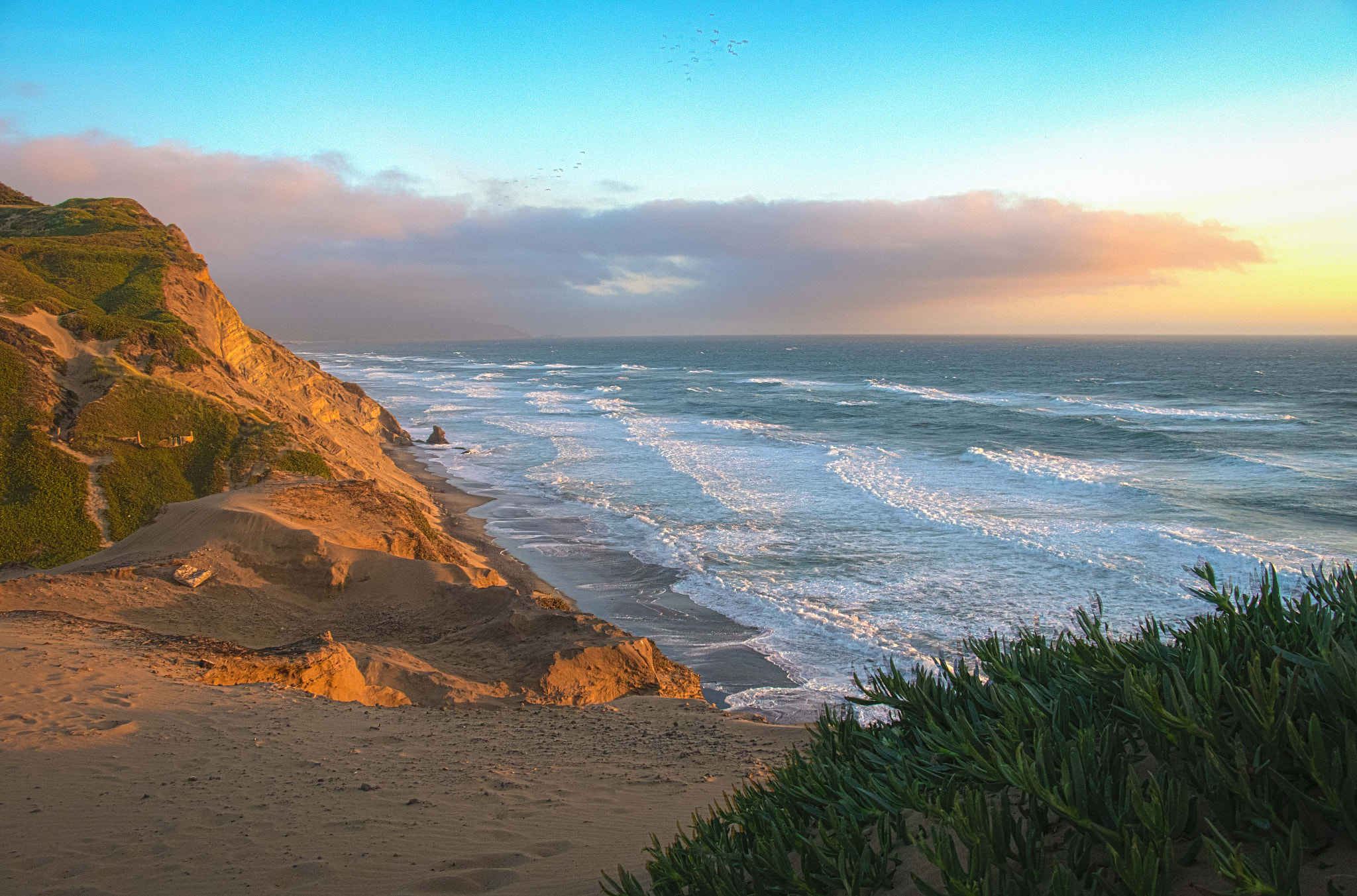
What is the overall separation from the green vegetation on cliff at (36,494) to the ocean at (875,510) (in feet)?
30.8

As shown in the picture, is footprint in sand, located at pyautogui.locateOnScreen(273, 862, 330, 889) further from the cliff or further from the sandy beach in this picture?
the cliff

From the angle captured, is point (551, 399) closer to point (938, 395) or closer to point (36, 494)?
point (938, 395)

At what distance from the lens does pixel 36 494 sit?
15258 mm

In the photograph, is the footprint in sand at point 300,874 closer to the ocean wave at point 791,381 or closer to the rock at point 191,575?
the rock at point 191,575

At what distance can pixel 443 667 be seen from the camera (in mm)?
10312

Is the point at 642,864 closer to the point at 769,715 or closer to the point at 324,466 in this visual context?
the point at 769,715

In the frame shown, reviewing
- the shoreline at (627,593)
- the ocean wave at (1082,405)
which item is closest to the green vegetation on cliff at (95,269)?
the shoreline at (627,593)

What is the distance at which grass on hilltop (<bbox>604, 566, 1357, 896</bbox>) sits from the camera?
7.82 feet

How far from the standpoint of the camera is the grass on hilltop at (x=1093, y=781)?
2385mm

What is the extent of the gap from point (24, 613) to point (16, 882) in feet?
23.8

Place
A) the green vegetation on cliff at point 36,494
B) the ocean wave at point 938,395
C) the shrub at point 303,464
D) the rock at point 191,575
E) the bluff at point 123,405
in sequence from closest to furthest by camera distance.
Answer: the rock at point 191,575 → the green vegetation on cliff at point 36,494 → the bluff at point 123,405 → the shrub at point 303,464 → the ocean wave at point 938,395

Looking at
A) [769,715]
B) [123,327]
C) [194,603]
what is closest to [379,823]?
[769,715]

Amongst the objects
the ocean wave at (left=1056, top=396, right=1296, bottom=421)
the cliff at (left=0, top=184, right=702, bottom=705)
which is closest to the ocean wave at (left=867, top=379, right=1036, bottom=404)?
the ocean wave at (left=1056, top=396, right=1296, bottom=421)

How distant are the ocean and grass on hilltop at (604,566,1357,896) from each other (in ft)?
26.4
